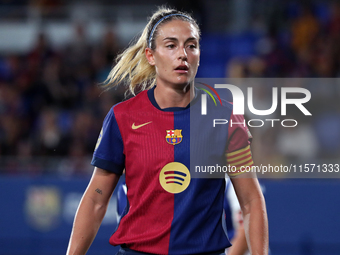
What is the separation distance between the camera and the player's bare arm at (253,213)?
192cm

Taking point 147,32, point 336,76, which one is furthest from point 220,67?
point 147,32

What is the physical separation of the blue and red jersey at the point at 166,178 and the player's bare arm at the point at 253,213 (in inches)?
Answer: 3.5

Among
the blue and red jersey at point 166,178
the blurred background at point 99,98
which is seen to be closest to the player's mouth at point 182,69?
the blue and red jersey at point 166,178

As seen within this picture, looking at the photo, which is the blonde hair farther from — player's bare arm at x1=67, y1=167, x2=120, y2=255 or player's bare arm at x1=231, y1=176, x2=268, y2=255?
player's bare arm at x1=231, y1=176, x2=268, y2=255

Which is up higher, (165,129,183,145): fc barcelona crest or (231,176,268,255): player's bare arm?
(165,129,183,145): fc barcelona crest

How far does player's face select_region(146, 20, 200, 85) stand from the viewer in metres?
2.03

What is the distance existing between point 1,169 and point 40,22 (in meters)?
3.21

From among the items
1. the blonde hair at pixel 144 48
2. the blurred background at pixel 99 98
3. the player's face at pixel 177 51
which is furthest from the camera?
the blurred background at pixel 99 98

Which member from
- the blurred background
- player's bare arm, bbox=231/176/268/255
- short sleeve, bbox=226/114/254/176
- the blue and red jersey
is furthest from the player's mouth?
Result: the blurred background

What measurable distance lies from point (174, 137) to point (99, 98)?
4689mm

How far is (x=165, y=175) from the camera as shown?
1970 millimetres

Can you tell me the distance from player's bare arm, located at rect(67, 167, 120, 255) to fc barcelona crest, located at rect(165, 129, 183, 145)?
1.00 feet

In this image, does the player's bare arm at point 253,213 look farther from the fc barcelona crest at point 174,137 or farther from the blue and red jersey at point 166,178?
the fc barcelona crest at point 174,137

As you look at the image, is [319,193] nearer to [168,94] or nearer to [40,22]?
[168,94]
